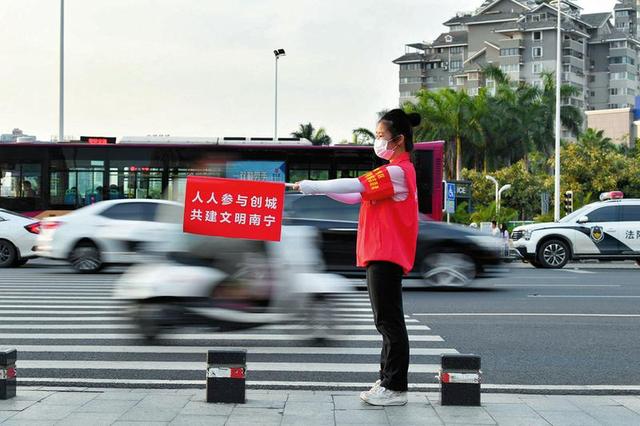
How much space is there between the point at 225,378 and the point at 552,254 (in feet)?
58.8

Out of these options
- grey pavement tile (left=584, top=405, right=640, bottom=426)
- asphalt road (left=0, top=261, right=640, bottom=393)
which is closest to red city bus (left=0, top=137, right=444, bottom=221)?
asphalt road (left=0, top=261, right=640, bottom=393)

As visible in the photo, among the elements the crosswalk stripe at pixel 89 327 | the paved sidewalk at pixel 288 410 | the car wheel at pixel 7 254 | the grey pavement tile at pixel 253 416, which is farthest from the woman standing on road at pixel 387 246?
the car wheel at pixel 7 254

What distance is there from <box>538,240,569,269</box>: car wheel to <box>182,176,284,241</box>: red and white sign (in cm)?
1631

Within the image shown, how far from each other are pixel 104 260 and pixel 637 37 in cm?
11544

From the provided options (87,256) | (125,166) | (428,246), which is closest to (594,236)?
(428,246)

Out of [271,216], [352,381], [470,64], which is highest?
[470,64]

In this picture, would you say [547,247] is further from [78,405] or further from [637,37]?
[637,37]

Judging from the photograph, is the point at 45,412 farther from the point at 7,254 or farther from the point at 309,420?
the point at 7,254

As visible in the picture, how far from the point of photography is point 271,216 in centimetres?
719

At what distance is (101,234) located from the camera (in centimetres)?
1767

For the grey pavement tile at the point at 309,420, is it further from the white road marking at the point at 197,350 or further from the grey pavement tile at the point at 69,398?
the white road marking at the point at 197,350

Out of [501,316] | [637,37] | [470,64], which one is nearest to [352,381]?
[501,316]

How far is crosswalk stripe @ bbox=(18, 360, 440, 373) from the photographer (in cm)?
729

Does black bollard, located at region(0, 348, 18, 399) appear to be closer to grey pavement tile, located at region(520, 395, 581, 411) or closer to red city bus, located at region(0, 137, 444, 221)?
grey pavement tile, located at region(520, 395, 581, 411)
